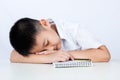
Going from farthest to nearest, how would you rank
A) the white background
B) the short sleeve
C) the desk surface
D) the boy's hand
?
the white background → the short sleeve → the boy's hand → the desk surface

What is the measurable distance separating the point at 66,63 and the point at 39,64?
139mm

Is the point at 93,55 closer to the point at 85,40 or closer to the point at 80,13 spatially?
the point at 85,40

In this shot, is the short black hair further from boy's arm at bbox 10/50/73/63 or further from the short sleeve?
the short sleeve

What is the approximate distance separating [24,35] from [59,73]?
0.26 metres

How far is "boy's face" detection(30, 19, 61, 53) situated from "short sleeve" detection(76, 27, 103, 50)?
0.47ft

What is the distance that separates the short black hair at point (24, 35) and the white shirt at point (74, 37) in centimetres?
17

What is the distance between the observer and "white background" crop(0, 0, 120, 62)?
172 centimetres

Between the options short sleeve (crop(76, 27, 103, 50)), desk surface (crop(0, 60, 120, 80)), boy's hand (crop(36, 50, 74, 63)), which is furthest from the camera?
short sleeve (crop(76, 27, 103, 50))

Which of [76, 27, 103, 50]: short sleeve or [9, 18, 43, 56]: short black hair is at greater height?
[9, 18, 43, 56]: short black hair

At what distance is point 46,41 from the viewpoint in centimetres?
111

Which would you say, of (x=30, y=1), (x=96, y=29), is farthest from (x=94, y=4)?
(x=30, y=1)

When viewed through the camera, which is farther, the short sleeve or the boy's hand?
the short sleeve

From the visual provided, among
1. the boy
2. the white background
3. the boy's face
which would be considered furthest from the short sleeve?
the white background

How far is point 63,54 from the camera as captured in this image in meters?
1.08
